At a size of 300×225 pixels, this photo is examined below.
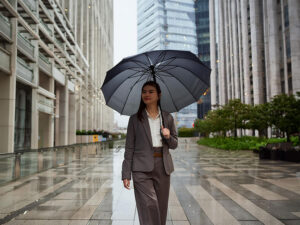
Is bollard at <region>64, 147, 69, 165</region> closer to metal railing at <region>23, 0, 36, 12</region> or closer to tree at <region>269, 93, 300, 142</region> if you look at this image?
tree at <region>269, 93, 300, 142</region>

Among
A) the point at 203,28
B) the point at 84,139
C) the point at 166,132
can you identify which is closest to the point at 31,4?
the point at 84,139

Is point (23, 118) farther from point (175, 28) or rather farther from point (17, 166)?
point (175, 28)

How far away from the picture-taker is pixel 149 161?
274 cm

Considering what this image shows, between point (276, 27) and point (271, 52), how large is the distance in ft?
12.6

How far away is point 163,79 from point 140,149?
1.20 metres

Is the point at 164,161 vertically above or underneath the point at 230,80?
underneath

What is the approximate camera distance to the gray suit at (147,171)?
2676 millimetres

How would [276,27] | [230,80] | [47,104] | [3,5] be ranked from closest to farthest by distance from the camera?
[3,5]
[47,104]
[276,27]
[230,80]

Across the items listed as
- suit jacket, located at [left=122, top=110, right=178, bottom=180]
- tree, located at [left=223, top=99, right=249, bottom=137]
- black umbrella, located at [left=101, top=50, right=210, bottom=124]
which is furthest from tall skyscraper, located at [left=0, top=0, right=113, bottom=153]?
tree, located at [left=223, top=99, right=249, bottom=137]

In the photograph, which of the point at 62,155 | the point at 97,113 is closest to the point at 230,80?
the point at 97,113

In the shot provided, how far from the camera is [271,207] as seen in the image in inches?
201

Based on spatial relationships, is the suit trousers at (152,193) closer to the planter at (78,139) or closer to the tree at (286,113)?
the tree at (286,113)

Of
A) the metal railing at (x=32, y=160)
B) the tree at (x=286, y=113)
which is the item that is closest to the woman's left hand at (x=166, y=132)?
the metal railing at (x=32, y=160)

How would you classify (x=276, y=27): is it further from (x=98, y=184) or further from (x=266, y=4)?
(x=98, y=184)
